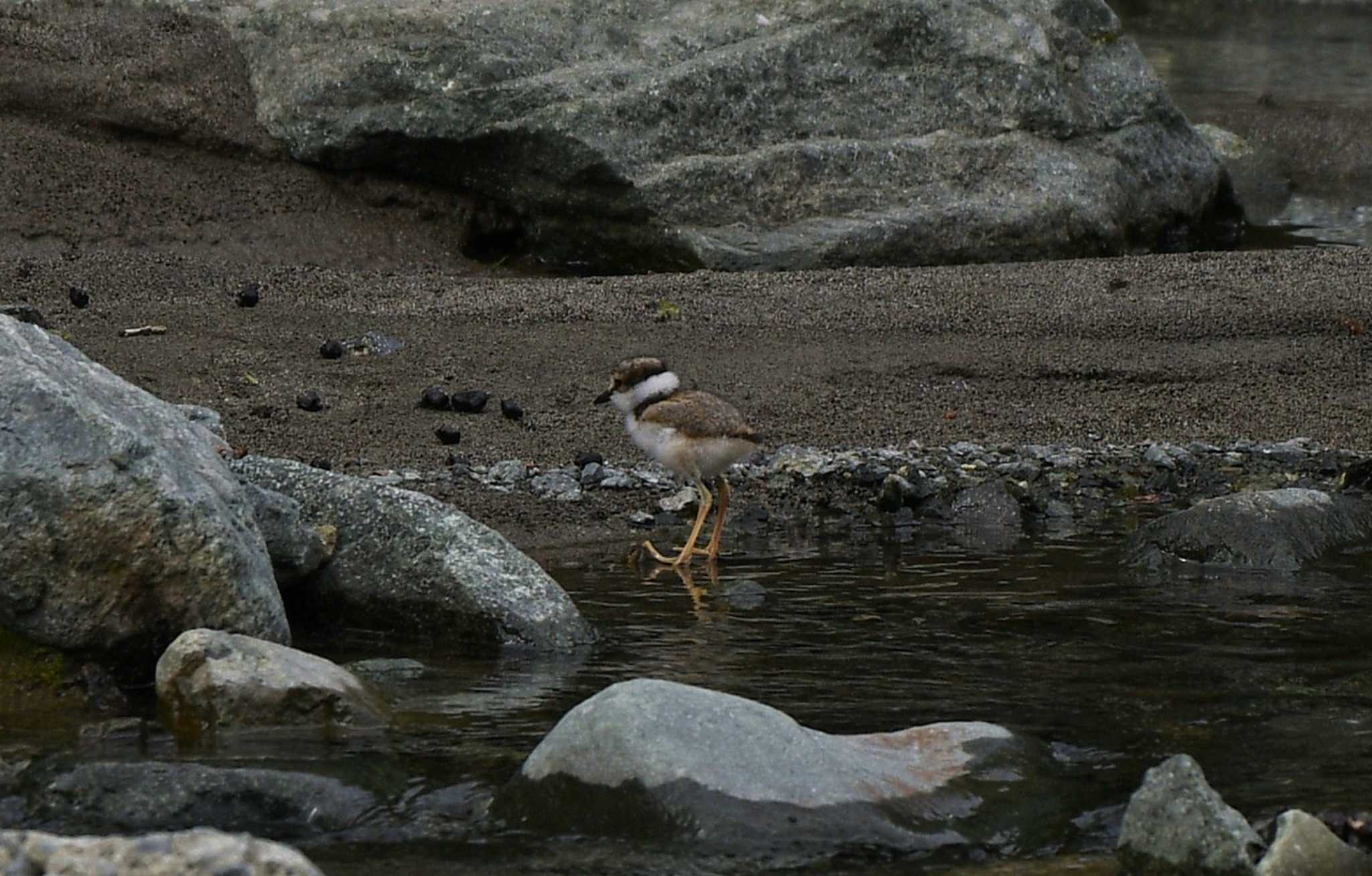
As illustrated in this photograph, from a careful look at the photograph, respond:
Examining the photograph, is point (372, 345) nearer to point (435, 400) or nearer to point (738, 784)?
point (435, 400)

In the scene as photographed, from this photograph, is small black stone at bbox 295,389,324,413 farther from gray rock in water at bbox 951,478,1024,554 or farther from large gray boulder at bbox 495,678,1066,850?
large gray boulder at bbox 495,678,1066,850

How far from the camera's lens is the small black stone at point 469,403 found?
10.0 m

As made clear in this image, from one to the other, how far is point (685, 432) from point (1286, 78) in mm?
15545

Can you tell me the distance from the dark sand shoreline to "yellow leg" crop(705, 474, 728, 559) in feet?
1.71

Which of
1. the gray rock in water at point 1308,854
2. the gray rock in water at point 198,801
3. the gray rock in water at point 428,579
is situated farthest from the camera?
the gray rock in water at point 428,579

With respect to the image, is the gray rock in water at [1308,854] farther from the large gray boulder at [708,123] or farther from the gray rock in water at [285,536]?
the large gray boulder at [708,123]

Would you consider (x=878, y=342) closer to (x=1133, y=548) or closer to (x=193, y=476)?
(x=1133, y=548)

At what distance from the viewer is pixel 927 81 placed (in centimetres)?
1403

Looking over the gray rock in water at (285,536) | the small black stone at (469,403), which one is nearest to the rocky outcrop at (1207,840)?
the gray rock in water at (285,536)

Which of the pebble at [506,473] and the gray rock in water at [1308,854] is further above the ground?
the pebble at [506,473]

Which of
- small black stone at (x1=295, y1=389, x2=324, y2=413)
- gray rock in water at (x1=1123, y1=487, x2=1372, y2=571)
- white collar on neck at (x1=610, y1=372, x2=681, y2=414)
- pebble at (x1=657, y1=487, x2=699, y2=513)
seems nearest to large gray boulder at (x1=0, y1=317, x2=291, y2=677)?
white collar on neck at (x1=610, y1=372, x2=681, y2=414)

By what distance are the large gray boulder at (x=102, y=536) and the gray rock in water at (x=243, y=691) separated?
0.25 m

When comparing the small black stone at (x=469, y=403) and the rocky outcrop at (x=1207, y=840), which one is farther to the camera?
the small black stone at (x=469, y=403)

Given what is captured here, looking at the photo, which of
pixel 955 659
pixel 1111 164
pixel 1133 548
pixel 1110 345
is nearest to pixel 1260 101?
pixel 1111 164
